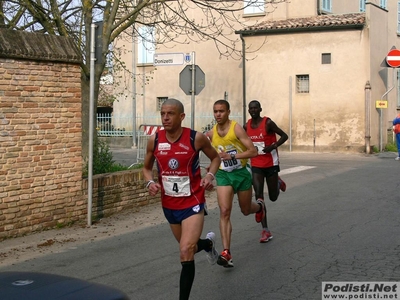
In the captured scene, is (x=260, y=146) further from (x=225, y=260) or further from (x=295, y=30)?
(x=295, y=30)

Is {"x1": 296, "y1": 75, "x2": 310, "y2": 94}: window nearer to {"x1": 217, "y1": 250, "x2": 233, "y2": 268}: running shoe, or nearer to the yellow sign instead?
the yellow sign

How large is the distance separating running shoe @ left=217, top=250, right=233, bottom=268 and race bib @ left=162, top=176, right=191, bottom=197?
1.46m

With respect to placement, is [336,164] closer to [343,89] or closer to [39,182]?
[343,89]

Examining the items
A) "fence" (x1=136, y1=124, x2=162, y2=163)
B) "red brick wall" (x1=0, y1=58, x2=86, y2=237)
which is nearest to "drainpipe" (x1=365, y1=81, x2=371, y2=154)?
"fence" (x1=136, y1=124, x2=162, y2=163)

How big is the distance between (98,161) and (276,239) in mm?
4579

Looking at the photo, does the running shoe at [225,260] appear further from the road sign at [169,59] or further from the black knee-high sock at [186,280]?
the road sign at [169,59]

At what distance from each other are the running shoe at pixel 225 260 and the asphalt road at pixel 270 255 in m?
0.08

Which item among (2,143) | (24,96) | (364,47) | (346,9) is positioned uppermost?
(346,9)

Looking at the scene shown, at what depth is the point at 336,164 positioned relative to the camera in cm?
2053

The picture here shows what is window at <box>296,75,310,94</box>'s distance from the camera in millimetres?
26859

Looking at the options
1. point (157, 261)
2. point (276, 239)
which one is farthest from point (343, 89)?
point (157, 261)

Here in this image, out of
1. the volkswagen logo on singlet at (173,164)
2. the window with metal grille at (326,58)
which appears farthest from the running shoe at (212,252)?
the window with metal grille at (326,58)

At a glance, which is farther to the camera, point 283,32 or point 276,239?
point 283,32

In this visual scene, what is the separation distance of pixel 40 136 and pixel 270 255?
4.03 m
